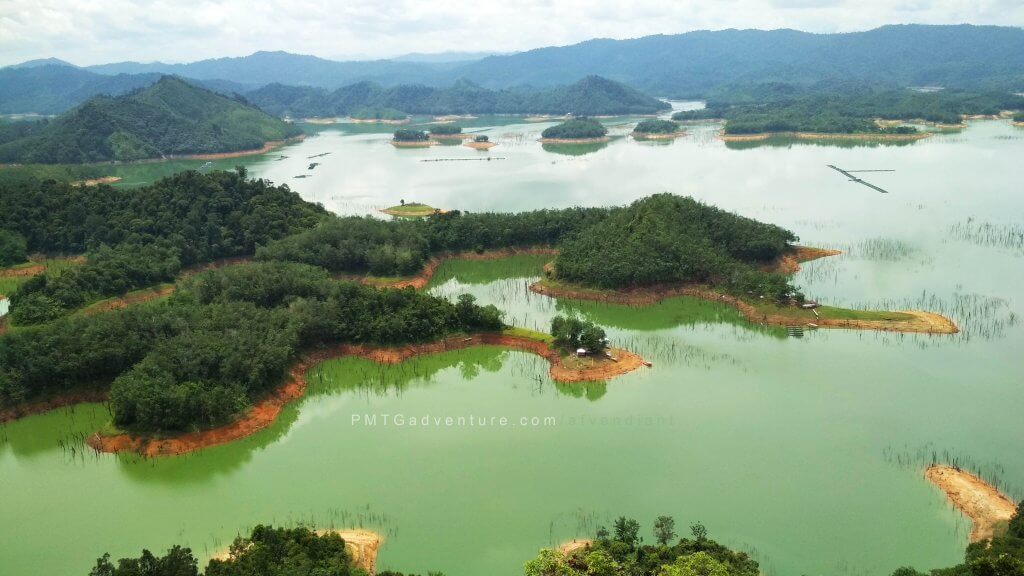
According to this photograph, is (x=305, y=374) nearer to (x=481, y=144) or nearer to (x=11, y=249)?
(x=11, y=249)

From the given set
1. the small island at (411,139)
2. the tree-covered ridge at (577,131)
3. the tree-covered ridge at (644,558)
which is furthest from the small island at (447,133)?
the tree-covered ridge at (644,558)

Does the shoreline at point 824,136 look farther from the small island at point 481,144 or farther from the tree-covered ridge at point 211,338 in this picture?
the tree-covered ridge at point 211,338

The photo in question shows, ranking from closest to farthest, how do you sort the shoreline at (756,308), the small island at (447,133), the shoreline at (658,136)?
the shoreline at (756,308)
the shoreline at (658,136)
the small island at (447,133)

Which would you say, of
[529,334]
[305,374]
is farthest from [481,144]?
[305,374]

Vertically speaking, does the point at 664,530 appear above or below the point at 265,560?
below

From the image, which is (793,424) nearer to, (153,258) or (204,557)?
(204,557)

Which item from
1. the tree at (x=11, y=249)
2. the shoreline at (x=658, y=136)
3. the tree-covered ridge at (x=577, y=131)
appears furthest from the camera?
the shoreline at (x=658, y=136)
